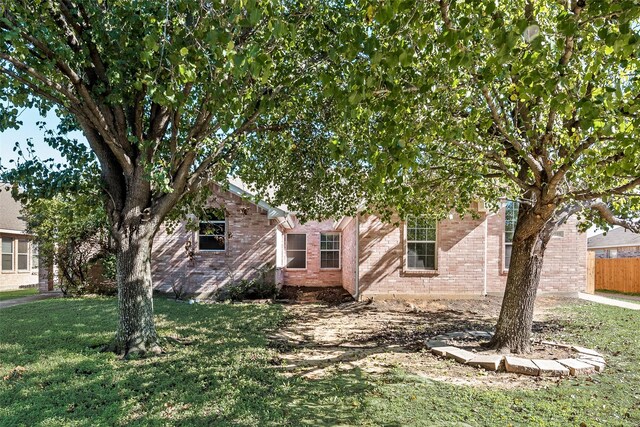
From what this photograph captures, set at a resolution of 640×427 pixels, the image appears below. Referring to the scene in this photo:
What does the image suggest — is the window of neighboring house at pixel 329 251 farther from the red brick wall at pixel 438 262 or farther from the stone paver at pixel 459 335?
the stone paver at pixel 459 335

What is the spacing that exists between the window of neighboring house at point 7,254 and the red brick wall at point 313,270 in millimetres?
14094

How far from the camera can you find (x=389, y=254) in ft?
43.1

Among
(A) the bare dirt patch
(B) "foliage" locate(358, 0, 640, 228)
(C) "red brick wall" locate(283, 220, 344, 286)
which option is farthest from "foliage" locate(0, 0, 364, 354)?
(C) "red brick wall" locate(283, 220, 344, 286)

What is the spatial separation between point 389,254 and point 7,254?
19249 millimetres

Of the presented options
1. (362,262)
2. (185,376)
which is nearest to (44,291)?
(362,262)

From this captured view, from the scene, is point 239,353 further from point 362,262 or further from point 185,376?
point 362,262

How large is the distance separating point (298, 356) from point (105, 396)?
302cm

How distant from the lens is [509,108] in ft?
20.6

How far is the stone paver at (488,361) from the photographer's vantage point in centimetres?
596

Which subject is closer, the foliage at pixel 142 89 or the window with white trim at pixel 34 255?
the foliage at pixel 142 89

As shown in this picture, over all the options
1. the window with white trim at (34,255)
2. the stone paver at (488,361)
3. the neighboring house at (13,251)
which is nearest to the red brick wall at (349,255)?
the stone paver at (488,361)

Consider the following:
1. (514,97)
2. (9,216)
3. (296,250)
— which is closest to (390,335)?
(514,97)

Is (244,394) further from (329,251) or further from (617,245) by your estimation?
(617,245)

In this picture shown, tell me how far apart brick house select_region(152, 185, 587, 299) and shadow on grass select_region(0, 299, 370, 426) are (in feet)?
18.4
